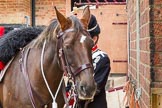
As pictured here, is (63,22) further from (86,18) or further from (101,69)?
(101,69)

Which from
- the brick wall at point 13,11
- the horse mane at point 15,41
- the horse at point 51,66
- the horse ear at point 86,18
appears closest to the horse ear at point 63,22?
the horse at point 51,66

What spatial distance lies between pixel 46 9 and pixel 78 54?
8429 millimetres

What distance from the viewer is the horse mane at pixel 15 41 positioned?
4.50 m

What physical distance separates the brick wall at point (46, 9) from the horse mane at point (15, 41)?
7030 millimetres

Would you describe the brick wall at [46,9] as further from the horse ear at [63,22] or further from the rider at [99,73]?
the horse ear at [63,22]

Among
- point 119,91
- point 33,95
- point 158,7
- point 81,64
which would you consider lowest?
point 119,91

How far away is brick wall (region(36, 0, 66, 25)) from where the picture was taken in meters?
11.7

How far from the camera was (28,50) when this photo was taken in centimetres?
427

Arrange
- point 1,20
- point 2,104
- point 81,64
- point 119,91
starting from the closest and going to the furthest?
point 81,64 < point 2,104 < point 119,91 < point 1,20

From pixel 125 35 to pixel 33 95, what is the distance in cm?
547

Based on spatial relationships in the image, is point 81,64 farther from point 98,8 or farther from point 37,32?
point 98,8

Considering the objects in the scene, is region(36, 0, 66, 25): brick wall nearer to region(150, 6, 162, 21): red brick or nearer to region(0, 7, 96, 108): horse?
region(0, 7, 96, 108): horse

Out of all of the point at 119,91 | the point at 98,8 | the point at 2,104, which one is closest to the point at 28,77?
the point at 2,104

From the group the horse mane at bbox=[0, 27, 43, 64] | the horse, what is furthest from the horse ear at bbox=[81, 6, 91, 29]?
the horse mane at bbox=[0, 27, 43, 64]
